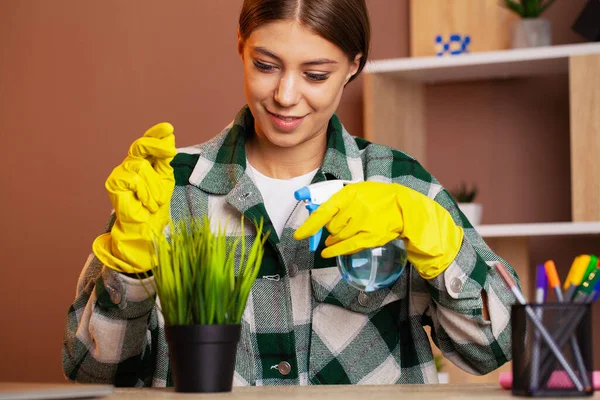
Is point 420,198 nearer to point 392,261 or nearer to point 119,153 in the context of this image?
point 392,261

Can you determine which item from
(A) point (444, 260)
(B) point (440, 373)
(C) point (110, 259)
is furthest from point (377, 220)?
(B) point (440, 373)

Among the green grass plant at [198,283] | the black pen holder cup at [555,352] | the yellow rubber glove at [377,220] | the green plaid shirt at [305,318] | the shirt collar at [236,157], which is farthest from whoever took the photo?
the shirt collar at [236,157]

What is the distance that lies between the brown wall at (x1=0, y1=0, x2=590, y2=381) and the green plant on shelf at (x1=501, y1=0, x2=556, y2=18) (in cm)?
94

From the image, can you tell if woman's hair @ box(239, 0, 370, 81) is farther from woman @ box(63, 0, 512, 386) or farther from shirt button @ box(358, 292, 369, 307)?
shirt button @ box(358, 292, 369, 307)

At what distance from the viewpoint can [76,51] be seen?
3.12 metres

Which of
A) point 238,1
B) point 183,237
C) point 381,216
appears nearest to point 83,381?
point 183,237

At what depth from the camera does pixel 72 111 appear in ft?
10.2

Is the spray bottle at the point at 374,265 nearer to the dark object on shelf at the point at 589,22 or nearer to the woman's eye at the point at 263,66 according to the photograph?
the woman's eye at the point at 263,66

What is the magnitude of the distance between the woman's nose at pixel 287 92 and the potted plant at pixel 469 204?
3.32 ft

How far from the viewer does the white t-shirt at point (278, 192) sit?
162 cm

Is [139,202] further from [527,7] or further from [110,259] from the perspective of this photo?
[527,7]

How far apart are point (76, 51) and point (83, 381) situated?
1.86m

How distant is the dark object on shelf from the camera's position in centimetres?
238

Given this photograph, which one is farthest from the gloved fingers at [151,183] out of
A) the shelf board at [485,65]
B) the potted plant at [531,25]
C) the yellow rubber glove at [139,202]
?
the potted plant at [531,25]
